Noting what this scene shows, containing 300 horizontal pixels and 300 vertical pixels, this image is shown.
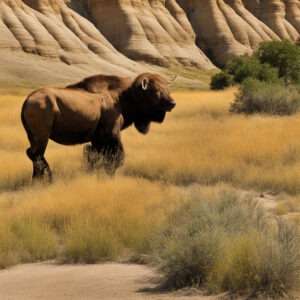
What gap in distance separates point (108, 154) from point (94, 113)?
82 cm

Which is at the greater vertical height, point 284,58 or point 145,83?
point 145,83

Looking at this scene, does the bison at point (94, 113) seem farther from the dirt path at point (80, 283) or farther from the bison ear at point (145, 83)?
the dirt path at point (80, 283)

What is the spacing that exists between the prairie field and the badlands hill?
40.2 metres

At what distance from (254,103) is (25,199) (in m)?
15.8

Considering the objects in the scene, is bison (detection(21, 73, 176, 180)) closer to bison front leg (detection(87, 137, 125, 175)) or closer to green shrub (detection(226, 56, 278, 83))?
bison front leg (detection(87, 137, 125, 175))

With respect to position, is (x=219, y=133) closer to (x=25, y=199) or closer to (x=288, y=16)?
(x=25, y=199)

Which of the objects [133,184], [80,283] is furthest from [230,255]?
[133,184]

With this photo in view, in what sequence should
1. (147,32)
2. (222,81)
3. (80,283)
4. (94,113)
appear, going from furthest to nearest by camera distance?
1. (147,32)
2. (222,81)
3. (94,113)
4. (80,283)

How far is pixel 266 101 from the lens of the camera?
81.0 ft

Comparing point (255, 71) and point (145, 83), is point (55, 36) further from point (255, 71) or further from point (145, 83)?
point (145, 83)

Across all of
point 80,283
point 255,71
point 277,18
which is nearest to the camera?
point 80,283

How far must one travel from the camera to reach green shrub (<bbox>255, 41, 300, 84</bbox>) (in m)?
39.2

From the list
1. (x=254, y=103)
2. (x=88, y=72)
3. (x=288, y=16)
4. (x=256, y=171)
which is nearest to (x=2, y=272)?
(x=256, y=171)

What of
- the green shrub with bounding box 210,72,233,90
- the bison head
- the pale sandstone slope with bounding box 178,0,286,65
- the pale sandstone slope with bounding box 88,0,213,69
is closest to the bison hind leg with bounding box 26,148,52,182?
the bison head
